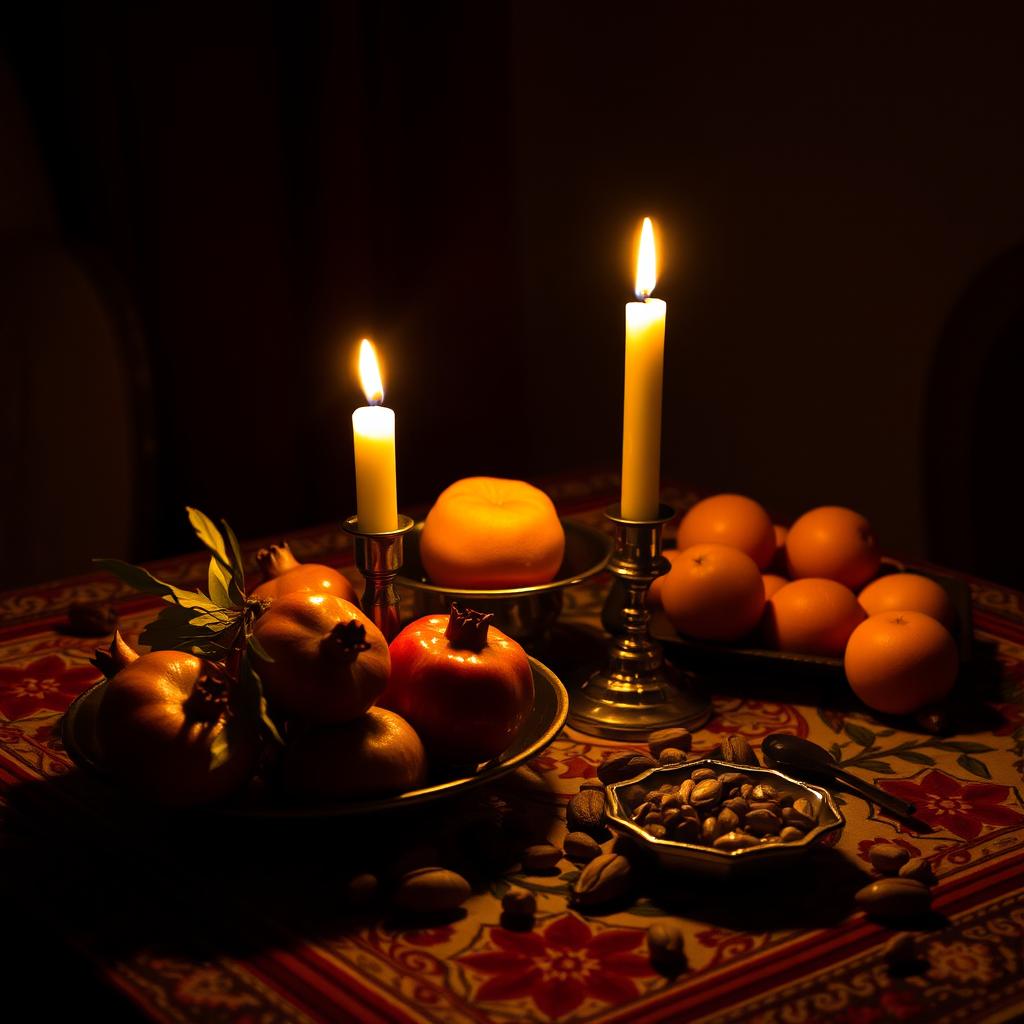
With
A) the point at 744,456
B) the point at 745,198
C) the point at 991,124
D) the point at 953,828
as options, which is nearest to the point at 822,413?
the point at 744,456

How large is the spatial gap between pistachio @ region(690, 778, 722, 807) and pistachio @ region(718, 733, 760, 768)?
0.09 metres

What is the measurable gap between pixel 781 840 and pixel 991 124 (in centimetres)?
139

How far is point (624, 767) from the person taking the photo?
853 mm

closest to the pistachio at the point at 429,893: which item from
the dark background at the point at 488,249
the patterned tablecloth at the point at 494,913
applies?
the patterned tablecloth at the point at 494,913

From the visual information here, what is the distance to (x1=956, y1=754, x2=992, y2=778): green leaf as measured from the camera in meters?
0.89

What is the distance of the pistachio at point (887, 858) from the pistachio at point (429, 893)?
9.9 inches

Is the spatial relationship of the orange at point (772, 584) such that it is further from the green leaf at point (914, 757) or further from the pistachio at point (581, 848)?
the pistachio at point (581, 848)

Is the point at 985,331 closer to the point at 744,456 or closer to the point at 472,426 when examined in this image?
the point at 744,456

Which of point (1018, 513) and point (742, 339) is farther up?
point (742, 339)

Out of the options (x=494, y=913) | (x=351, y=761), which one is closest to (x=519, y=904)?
(x=494, y=913)

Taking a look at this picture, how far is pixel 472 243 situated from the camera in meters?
2.30

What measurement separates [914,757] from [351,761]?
44 cm

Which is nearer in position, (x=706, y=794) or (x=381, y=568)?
(x=706, y=794)

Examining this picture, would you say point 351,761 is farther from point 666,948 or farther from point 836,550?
point 836,550
